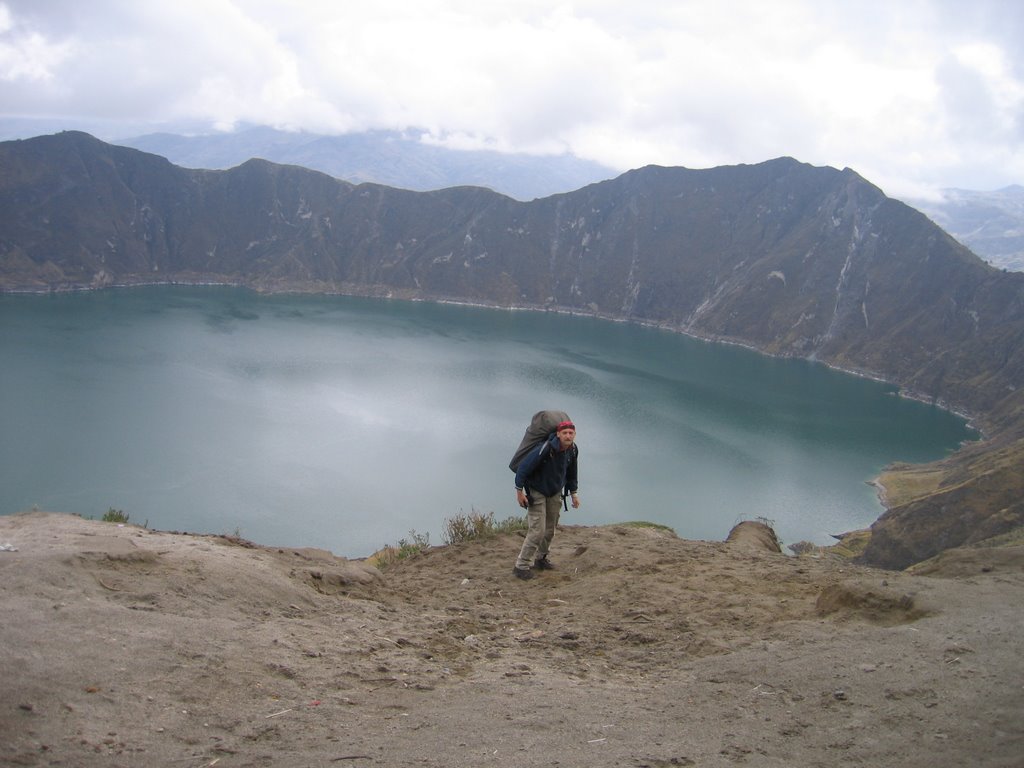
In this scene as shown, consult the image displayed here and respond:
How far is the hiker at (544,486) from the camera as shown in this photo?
29.8 ft

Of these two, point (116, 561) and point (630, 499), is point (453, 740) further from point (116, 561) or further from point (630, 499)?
point (630, 499)

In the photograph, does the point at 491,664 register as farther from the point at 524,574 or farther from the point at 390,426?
the point at 390,426

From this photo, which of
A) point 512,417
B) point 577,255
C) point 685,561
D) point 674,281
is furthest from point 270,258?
point 685,561

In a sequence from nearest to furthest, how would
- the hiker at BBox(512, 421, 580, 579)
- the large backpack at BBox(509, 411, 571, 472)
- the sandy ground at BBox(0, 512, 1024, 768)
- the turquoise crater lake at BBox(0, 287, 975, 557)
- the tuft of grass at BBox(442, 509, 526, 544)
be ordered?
the sandy ground at BBox(0, 512, 1024, 768) → the hiker at BBox(512, 421, 580, 579) → the large backpack at BBox(509, 411, 571, 472) → the tuft of grass at BBox(442, 509, 526, 544) → the turquoise crater lake at BBox(0, 287, 975, 557)

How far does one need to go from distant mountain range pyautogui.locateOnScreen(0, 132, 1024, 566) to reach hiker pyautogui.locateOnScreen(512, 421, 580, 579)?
76996 mm

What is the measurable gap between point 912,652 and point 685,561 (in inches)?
154

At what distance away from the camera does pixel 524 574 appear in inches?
369

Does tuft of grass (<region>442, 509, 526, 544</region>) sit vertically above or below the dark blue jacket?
below

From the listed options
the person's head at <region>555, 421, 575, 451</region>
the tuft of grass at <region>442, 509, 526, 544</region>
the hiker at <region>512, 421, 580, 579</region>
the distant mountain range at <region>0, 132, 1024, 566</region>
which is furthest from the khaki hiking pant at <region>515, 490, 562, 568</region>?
the distant mountain range at <region>0, 132, 1024, 566</region>

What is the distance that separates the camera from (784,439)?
178 feet

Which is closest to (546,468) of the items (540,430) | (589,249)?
(540,430)

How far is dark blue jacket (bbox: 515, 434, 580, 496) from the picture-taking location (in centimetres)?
907

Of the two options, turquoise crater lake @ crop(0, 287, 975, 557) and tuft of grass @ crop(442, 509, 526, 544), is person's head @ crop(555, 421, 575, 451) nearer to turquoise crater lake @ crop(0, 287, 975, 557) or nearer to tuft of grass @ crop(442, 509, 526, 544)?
tuft of grass @ crop(442, 509, 526, 544)

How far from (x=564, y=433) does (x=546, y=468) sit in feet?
1.75
